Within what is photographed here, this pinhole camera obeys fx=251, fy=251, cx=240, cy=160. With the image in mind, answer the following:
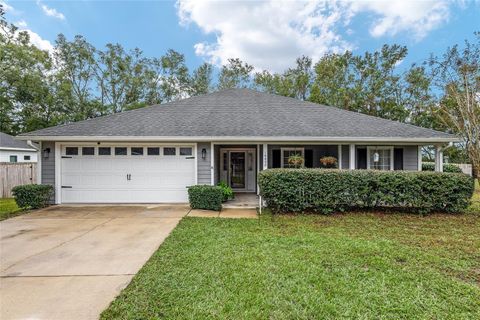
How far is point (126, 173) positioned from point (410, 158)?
10468 millimetres

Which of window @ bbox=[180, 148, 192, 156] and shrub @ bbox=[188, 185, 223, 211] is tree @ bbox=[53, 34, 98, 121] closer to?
window @ bbox=[180, 148, 192, 156]

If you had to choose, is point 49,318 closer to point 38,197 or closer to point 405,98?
point 38,197

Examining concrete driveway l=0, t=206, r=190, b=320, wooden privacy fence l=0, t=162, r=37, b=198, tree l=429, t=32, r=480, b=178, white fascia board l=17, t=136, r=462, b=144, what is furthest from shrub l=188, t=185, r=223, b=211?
wooden privacy fence l=0, t=162, r=37, b=198

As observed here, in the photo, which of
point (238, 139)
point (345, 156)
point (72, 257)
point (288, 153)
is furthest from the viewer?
point (288, 153)

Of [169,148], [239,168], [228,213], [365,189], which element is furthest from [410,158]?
[169,148]

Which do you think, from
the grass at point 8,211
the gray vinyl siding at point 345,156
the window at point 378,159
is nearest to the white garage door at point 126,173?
the grass at point 8,211

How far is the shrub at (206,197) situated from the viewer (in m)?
7.84

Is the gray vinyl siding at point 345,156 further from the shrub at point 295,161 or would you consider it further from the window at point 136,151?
the window at point 136,151

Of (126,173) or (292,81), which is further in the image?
(292,81)

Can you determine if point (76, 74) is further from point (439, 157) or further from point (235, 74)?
point (439, 157)

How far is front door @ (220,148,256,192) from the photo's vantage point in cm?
1152

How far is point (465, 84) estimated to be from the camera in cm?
775

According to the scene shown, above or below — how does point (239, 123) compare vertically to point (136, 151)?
above

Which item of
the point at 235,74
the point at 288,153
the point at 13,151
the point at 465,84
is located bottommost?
the point at 288,153
